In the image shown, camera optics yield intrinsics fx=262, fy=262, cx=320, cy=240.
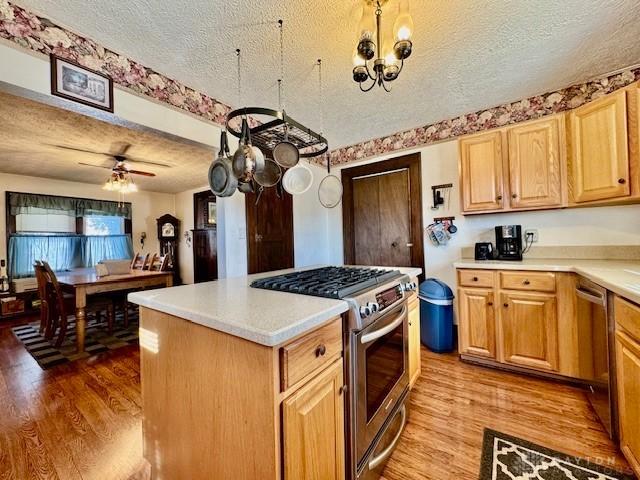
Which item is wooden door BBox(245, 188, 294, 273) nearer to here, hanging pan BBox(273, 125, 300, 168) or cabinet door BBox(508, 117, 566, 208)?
hanging pan BBox(273, 125, 300, 168)

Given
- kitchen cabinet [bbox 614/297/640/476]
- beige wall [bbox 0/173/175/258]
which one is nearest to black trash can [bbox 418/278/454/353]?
kitchen cabinet [bbox 614/297/640/476]

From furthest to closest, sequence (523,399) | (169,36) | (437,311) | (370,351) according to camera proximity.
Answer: (437,311) < (523,399) < (169,36) < (370,351)

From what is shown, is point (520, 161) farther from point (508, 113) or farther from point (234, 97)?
point (234, 97)

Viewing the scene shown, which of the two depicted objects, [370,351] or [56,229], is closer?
[370,351]

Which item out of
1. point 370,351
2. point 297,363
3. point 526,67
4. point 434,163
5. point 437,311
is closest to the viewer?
point 297,363

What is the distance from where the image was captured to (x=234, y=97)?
2.28 meters

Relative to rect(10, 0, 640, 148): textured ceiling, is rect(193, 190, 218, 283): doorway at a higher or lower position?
lower

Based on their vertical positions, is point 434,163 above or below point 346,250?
above

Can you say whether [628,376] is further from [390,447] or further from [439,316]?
[439,316]

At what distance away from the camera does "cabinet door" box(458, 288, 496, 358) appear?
2.12m

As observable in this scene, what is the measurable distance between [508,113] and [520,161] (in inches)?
24.6

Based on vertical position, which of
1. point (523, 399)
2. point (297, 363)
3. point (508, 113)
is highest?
point (508, 113)

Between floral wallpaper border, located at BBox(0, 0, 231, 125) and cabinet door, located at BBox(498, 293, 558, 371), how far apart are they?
290 cm

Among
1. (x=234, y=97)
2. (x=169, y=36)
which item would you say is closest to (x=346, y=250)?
(x=234, y=97)
